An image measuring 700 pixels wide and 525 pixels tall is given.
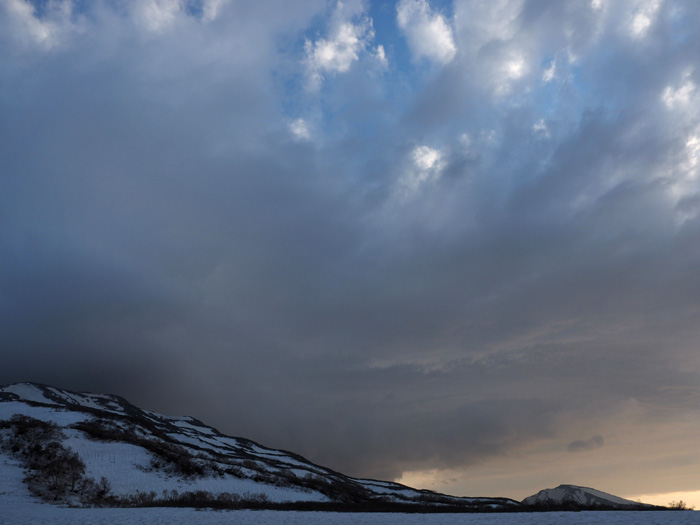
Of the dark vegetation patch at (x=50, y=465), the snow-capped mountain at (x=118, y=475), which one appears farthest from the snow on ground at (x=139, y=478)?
the dark vegetation patch at (x=50, y=465)

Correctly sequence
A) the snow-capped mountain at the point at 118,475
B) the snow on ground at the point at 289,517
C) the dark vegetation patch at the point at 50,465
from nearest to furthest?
the snow on ground at the point at 289,517, the dark vegetation patch at the point at 50,465, the snow-capped mountain at the point at 118,475

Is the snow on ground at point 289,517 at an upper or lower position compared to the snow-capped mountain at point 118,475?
lower

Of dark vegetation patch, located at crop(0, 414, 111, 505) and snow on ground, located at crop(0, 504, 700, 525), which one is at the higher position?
dark vegetation patch, located at crop(0, 414, 111, 505)

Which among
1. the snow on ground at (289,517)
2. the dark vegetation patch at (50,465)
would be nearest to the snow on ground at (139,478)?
the dark vegetation patch at (50,465)

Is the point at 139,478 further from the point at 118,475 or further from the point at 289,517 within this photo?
the point at 289,517

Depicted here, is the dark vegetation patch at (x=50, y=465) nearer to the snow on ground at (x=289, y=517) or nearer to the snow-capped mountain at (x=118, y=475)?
the snow-capped mountain at (x=118, y=475)

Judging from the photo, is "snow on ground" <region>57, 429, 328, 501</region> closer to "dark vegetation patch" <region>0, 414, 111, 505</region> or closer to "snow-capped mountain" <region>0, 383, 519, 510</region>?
"snow-capped mountain" <region>0, 383, 519, 510</region>

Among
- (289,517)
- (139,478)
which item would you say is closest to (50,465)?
(139,478)

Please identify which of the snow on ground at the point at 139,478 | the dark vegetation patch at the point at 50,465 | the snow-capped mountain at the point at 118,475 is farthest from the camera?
the snow on ground at the point at 139,478

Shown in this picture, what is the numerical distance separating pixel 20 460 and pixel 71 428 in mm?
15952

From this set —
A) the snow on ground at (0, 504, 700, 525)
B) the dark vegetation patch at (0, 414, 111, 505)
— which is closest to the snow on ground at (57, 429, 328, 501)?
the dark vegetation patch at (0, 414, 111, 505)

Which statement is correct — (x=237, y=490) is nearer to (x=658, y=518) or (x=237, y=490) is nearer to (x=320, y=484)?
(x=320, y=484)

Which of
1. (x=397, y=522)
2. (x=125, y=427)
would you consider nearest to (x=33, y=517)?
→ (x=397, y=522)

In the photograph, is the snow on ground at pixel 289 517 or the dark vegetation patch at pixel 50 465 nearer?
the snow on ground at pixel 289 517
